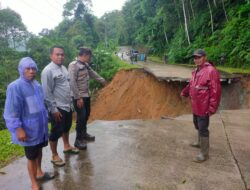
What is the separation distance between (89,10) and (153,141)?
50040 millimetres

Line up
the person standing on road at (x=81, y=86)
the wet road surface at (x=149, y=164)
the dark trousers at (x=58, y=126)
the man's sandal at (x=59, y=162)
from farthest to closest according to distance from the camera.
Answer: the person standing on road at (x=81, y=86)
the man's sandal at (x=59, y=162)
the dark trousers at (x=58, y=126)
the wet road surface at (x=149, y=164)

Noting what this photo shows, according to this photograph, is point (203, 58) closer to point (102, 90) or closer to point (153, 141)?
point (153, 141)

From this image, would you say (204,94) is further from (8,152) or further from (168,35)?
(168,35)

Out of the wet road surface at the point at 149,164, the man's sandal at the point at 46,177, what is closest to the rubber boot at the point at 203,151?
the wet road surface at the point at 149,164

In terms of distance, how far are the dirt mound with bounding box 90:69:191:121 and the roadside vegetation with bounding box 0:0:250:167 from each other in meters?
1.45

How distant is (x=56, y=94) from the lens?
4.38 meters

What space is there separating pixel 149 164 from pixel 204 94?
1.47m

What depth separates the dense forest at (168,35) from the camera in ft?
55.4

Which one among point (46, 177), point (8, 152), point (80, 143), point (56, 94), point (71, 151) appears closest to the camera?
point (46, 177)

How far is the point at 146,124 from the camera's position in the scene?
739cm

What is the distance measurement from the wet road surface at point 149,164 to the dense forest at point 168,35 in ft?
31.0

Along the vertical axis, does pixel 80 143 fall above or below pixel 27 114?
below

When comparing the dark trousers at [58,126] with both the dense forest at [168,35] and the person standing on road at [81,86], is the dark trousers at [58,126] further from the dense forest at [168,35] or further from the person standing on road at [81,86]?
the dense forest at [168,35]

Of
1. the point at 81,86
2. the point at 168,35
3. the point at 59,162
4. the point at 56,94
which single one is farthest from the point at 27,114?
the point at 168,35
